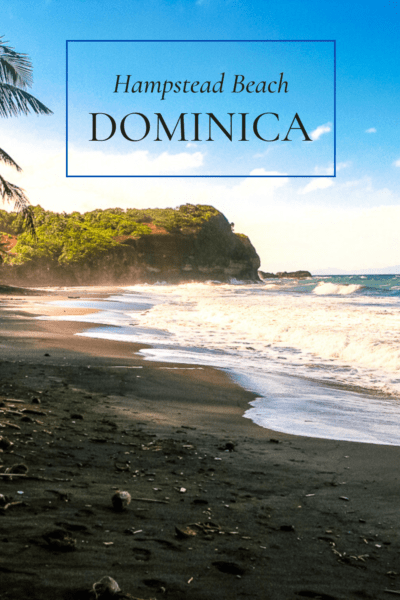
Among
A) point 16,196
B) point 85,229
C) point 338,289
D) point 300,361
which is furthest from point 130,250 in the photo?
point 300,361

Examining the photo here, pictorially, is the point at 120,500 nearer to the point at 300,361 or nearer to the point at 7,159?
the point at 300,361

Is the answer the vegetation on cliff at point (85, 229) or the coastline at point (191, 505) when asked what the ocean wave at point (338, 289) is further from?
the coastline at point (191, 505)

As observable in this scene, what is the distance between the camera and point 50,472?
108 inches

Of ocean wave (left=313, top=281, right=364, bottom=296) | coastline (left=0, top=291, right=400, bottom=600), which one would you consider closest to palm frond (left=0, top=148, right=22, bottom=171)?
coastline (left=0, top=291, right=400, bottom=600)

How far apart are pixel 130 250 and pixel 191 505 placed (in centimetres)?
6513

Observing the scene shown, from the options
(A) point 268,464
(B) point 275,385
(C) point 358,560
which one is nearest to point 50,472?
(A) point 268,464

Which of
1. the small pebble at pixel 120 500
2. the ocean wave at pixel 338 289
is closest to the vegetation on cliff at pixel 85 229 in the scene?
the ocean wave at pixel 338 289

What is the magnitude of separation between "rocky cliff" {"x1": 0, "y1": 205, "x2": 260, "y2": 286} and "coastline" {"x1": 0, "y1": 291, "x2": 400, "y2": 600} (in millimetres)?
53810

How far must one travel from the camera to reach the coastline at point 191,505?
71.8 inches

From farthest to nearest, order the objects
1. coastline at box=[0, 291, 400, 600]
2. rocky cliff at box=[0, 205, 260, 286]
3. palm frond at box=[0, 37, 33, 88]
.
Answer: rocky cliff at box=[0, 205, 260, 286] < palm frond at box=[0, 37, 33, 88] < coastline at box=[0, 291, 400, 600]

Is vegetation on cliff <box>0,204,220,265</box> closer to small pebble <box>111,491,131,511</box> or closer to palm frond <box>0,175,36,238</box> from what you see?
palm frond <box>0,175,36,238</box>

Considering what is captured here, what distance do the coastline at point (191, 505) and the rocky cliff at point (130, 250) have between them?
177 ft

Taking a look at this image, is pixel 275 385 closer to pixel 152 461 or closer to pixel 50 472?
pixel 152 461

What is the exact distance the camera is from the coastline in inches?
71.8
